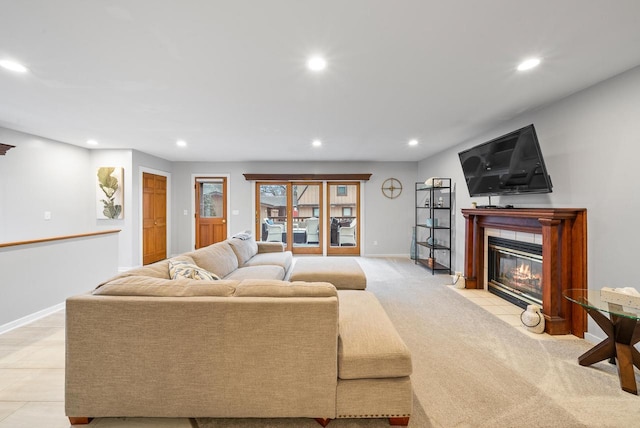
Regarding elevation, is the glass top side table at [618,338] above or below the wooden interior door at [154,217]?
below

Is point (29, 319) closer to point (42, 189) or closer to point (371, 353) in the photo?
point (42, 189)

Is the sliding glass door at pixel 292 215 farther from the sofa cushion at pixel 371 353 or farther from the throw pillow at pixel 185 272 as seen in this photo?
the sofa cushion at pixel 371 353

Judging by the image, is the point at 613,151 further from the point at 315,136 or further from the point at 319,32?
the point at 315,136

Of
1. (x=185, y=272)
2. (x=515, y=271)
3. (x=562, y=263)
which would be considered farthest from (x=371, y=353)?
(x=515, y=271)

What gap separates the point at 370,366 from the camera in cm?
→ 156

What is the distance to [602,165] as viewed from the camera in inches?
100

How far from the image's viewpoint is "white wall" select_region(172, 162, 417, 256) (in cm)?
691

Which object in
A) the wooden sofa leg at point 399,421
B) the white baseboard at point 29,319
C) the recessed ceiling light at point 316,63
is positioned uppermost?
the recessed ceiling light at point 316,63

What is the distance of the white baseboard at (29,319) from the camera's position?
9.22 ft

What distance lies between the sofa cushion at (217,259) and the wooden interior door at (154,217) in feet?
10.1

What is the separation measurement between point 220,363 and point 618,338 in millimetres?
2795

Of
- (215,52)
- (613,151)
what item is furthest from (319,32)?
(613,151)

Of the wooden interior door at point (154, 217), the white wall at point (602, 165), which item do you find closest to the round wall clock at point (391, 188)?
the white wall at point (602, 165)

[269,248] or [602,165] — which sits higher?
[602,165]
